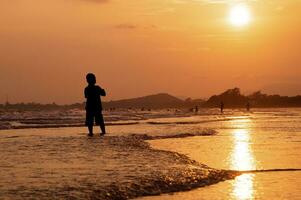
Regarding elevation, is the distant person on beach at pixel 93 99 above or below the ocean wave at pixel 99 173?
above

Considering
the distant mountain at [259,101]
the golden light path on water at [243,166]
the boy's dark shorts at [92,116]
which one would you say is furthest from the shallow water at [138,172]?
the distant mountain at [259,101]

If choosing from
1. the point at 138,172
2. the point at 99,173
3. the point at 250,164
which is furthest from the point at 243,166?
the point at 99,173

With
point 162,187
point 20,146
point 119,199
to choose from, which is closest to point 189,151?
point 20,146

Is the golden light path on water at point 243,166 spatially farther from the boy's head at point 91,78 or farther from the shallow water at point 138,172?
the boy's head at point 91,78

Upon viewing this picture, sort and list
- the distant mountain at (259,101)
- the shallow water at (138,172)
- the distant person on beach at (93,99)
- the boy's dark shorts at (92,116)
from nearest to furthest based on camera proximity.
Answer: the shallow water at (138,172) → the boy's dark shorts at (92,116) → the distant person on beach at (93,99) → the distant mountain at (259,101)

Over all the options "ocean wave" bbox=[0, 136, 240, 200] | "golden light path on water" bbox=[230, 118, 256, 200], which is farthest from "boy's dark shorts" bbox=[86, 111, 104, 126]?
"ocean wave" bbox=[0, 136, 240, 200]

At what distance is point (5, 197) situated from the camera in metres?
7.67

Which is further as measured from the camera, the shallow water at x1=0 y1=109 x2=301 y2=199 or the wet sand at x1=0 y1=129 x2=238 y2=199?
the shallow water at x1=0 y1=109 x2=301 y2=199

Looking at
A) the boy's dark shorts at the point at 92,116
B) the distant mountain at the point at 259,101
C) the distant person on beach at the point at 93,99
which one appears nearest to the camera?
the boy's dark shorts at the point at 92,116

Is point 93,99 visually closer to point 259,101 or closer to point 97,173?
point 97,173

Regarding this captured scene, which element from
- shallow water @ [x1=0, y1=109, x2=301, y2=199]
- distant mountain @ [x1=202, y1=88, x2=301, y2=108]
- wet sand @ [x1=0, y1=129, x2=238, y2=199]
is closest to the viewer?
wet sand @ [x1=0, y1=129, x2=238, y2=199]

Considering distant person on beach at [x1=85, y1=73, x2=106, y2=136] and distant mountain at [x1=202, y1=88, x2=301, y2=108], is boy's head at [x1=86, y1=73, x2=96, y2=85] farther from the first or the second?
distant mountain at [x1=202, y1=88, x2=301, y2=108]

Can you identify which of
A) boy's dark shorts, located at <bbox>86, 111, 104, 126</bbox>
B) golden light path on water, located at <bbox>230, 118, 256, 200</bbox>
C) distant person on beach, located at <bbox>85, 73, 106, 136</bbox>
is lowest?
golden light path on water, located at <bbox>230, 118, 256, 200</bbox>

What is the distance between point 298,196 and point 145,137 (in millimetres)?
12426
